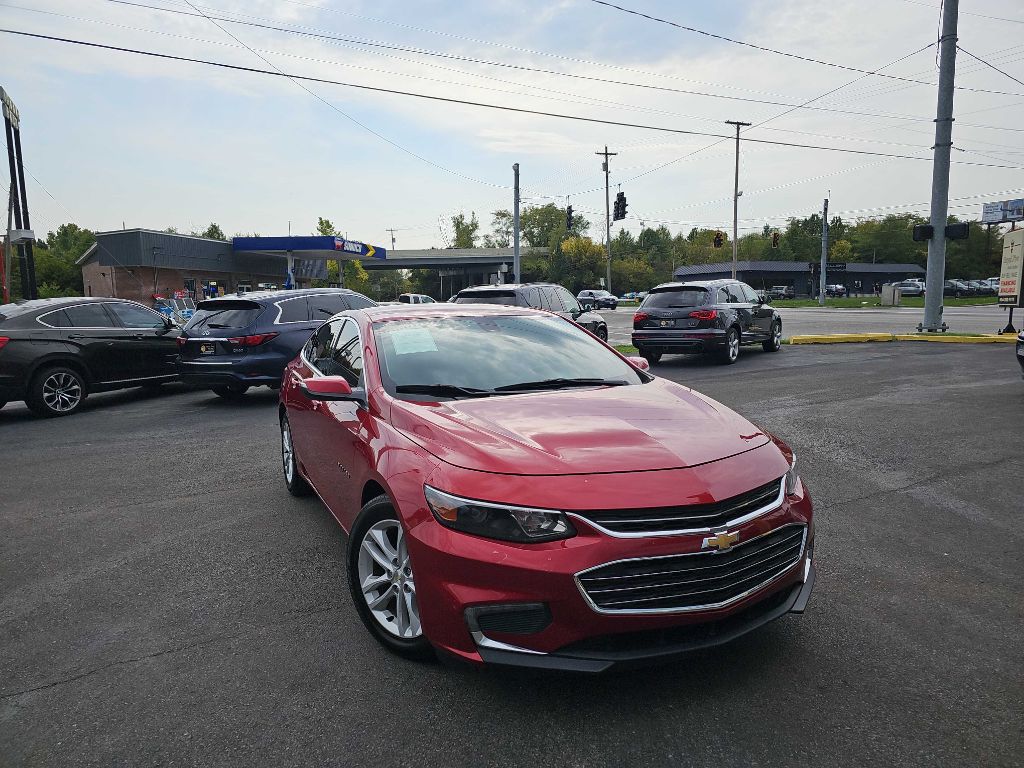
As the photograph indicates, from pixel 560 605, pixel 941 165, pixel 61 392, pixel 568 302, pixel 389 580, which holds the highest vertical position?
pixel 941 165

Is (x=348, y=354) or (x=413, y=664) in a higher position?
(x=348, y=354)

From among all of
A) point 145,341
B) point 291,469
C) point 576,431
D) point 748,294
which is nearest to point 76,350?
point 145,341

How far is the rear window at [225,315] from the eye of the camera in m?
10.4

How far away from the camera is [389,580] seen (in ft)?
10.3

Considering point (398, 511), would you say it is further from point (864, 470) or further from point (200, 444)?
point (200, 444)

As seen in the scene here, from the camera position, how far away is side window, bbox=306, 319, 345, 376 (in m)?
4.95

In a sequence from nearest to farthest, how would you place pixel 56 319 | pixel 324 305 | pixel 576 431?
pixel 576 431 → pixel 56 319 → pixel 324 305

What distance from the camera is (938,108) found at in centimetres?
1903

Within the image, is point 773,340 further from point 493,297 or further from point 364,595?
point 364,595

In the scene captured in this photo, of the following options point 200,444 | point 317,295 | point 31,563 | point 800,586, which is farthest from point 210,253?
point 800,586

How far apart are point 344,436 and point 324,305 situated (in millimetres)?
7627

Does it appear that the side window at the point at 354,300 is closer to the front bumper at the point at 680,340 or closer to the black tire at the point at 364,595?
the front bumper at the point at 680,340

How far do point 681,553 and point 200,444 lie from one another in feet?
22.0

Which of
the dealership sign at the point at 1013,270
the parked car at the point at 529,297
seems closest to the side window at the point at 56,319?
the parked car at the point at 529,297
